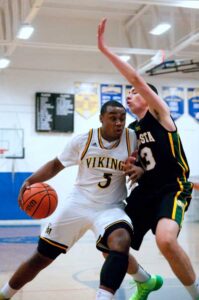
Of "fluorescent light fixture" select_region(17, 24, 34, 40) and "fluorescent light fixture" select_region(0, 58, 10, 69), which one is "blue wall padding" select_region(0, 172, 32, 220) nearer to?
"fluorescent light fixture" select_region(0, 58, 10, 69)

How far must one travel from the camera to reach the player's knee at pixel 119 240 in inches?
146

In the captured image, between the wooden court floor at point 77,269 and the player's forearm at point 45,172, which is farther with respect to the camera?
the wooden court floor at point 77,269

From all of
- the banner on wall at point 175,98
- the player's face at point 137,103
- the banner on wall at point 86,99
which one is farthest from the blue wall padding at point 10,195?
the player's face at point 137,103

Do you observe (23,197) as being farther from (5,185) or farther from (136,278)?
(5,185)

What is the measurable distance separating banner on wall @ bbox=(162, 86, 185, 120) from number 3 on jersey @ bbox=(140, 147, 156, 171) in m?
11.0

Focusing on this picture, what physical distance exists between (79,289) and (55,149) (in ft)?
29.8

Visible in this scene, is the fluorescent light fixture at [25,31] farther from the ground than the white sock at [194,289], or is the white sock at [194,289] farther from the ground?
the fluorescent light fixture at [25,31]

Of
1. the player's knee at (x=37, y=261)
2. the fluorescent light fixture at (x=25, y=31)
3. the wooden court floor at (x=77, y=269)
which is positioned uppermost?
the fluorescent light fixture at (x=25, y=31)

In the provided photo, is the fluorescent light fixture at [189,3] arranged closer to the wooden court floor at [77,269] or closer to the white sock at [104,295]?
the wooden court floor at [77,269]

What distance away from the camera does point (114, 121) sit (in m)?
4.27

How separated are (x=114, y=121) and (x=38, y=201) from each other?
969 millimetres

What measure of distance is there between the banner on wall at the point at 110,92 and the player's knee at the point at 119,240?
424 inches

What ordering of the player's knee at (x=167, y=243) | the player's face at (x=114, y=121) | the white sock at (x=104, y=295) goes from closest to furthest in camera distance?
the white sock at (x=104, y=295) → the player's knee at (x=167, y=243) → the player's face at (x=114, y=121)

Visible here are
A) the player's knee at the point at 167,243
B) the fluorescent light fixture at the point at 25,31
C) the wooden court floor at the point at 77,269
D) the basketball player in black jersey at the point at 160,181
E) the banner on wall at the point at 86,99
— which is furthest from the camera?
the banner on wall at the point at 86,99
